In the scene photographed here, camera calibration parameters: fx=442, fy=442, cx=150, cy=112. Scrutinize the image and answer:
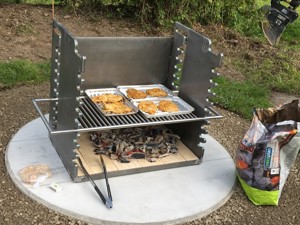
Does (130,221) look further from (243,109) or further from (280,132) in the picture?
(243,109)

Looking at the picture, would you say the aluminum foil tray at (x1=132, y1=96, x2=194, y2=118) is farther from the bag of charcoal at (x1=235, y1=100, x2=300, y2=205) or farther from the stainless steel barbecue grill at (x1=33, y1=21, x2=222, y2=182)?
the bag of charcoal at (x1=235, y1=100, x2=300, y2=205)

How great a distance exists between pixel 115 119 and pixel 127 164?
374mm

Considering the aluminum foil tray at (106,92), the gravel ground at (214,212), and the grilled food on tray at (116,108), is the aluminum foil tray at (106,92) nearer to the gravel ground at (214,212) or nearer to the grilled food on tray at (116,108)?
the grilled food on tray at (116,108)

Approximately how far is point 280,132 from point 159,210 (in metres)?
0.98

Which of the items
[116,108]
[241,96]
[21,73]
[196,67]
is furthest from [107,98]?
[241,96]

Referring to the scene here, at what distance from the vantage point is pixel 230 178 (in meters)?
3.48

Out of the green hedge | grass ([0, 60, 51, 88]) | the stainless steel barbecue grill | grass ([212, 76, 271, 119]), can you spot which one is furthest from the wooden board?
the green hedge

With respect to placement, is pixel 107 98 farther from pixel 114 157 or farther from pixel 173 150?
pixel 173 150

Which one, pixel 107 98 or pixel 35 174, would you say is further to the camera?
pixel 107 98

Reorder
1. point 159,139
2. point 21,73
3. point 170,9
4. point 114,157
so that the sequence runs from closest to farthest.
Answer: point 114,157
point 159,139
point 21,73
point 170,9

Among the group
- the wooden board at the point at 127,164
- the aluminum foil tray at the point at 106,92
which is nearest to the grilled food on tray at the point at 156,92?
the aluminum foil tray at the point at 106,92

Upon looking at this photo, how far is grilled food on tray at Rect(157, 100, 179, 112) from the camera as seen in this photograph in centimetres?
347

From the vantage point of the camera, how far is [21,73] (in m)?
4.95

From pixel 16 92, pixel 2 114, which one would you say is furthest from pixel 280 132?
pixel 16 92
